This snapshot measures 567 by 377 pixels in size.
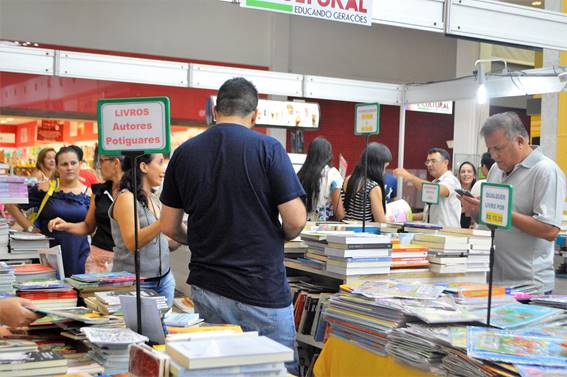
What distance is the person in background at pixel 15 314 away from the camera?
7.04 feet

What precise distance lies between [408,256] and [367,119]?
111 centimetres

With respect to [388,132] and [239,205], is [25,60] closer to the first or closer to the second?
[239,205]

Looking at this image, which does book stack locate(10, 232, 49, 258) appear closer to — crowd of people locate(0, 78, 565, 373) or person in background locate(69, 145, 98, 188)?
crowd of people locate(0, 78, 565, 373)

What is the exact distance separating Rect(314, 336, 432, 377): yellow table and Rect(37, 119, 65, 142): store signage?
7.96 meters

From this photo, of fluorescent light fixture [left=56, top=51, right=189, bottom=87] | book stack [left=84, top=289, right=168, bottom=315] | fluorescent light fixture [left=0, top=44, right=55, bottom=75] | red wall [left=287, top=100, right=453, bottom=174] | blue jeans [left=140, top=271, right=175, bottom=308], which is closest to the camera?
Result: book stack [left=84, top=289, right=168, bottom=315]

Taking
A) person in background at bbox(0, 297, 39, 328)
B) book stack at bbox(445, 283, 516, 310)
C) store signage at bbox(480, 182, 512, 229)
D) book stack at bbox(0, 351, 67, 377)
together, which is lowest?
book stack at bbox(445, 283, 516, 310)

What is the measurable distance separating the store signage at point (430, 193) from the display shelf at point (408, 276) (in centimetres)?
92

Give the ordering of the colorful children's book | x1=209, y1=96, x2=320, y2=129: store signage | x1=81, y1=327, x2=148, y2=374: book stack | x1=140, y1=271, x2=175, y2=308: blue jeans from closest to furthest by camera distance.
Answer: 1. x1=81, y1=327, x2=148, y2=374: book stack
2. the colorful children's book
3. x1=140, y1=271, x2=175, y2=308: blue jeans
4. x1=209, y1=96, x2=320, y2=129: store signage

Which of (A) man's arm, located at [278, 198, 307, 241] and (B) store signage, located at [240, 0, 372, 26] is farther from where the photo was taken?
(B) store signage, located at [240, 0, 372, 26]

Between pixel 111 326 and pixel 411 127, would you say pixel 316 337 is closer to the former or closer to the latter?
pixel 111 326

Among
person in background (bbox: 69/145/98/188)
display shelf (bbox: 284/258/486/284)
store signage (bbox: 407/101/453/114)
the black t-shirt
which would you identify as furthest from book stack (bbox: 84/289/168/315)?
store signage (bbox: 407/101/453/114)

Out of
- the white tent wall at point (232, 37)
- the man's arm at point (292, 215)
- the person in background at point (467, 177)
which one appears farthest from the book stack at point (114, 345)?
the white tent wall at point (232, 37)

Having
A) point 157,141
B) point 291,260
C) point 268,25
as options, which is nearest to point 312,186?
point 291,260

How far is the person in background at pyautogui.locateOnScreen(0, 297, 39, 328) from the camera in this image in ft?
7.04
